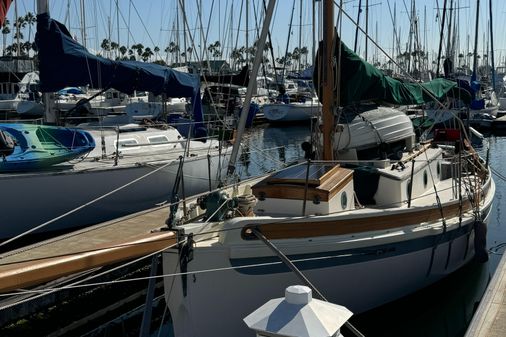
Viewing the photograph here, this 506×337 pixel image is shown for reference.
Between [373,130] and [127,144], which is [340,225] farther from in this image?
[127,144]

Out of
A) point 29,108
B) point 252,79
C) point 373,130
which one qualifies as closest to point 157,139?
point 373,130

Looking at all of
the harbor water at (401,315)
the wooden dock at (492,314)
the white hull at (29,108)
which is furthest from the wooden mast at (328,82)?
the white hull at (29,108)

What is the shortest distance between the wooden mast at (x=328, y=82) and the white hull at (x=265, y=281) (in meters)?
1.97

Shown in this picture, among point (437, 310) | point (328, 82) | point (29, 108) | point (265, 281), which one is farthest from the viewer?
point (29, 108)

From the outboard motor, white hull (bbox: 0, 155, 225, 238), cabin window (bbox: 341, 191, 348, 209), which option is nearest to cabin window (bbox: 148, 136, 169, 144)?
white hull (bbox: 0, 155, 225, 238)

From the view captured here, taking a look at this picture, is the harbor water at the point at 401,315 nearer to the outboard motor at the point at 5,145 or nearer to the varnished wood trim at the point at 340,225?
the varnished wood trim at the point at 340,225

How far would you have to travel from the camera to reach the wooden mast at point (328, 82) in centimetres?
956

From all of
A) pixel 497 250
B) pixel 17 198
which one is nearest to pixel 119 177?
pixel 17 198

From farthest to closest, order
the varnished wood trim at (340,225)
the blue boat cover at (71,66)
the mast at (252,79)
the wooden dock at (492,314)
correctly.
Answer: the blue boat cover at (71,66)
the mast at (252,79)
the varnished wood trim at (340,225)
the wooden dock at (492,314)

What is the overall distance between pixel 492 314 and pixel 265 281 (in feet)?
9.10

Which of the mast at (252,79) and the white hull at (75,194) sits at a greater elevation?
the mast at (252,79)

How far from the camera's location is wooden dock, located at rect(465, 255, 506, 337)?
22.1ft

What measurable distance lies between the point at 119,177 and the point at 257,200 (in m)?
5.53

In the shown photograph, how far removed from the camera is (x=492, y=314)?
7219mm
